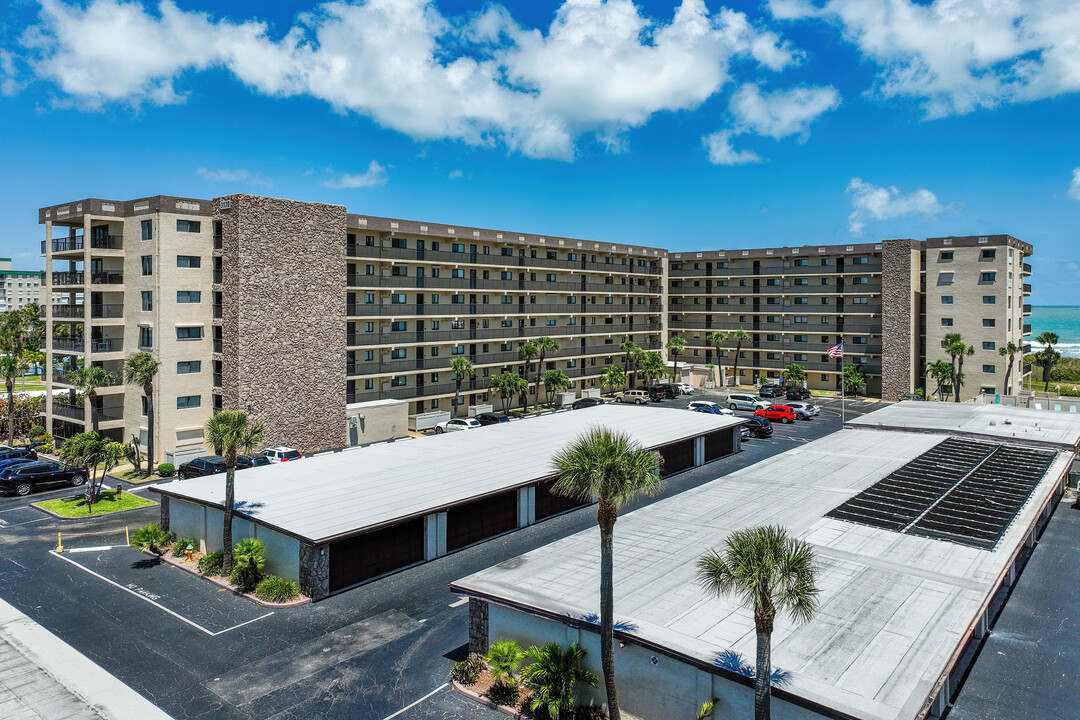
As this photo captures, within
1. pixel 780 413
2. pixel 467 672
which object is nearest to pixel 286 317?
pixel 467 672

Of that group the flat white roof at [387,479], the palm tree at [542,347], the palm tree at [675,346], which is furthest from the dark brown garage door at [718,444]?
the palm tree at [675,346]

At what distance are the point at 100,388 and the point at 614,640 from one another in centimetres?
4502

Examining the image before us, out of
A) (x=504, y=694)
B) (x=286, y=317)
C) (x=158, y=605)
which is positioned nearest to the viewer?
(x=504, y=694)

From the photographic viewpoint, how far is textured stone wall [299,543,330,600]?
24.5 metres

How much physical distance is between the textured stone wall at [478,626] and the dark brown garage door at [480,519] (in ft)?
28.3

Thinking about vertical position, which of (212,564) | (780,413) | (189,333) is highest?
(189,333)

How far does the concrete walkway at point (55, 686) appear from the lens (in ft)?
57.7

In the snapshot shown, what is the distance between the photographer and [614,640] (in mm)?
A: 17078

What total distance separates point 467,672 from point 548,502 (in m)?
14.8

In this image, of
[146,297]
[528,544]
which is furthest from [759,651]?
[146,297]

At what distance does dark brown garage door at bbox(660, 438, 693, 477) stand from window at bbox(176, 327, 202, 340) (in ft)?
109

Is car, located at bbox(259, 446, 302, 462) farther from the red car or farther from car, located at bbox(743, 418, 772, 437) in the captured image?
the red car

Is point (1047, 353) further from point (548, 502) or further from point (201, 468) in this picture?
point (201, 468)

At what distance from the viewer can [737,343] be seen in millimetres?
86375
